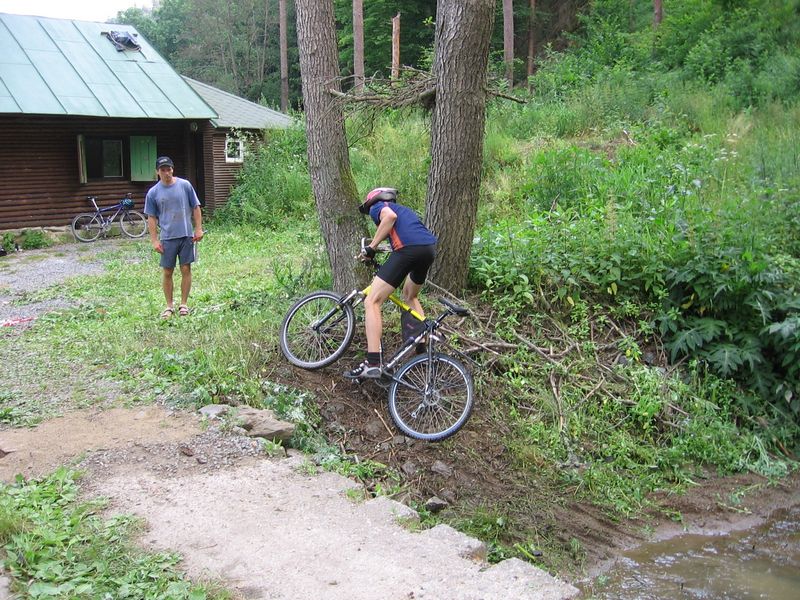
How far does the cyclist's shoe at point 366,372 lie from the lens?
6633 mm

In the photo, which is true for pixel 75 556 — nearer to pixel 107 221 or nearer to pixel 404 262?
pixel 404 262

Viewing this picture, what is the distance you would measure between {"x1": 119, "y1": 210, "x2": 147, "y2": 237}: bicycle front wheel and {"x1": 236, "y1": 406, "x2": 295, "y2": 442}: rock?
1513 cm

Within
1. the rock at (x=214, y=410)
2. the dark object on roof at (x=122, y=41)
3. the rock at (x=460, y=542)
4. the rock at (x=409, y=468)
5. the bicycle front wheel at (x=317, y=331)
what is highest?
the dark object on roof at (x=122, y=41)

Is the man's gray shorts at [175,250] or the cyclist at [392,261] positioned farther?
the man's gray shorts at [175,250]

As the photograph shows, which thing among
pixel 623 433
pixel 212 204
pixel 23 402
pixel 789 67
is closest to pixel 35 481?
pixel 23 402

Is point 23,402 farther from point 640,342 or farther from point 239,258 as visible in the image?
point 239,258

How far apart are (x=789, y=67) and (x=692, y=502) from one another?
1191 cm

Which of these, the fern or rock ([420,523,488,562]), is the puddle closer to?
rock ([420,523,488,562])

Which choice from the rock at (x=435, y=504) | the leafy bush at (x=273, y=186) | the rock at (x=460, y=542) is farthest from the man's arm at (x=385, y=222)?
the leafy bush at (x=273, y=186)

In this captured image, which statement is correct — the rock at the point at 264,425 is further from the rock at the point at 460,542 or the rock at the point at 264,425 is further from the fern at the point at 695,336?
the fern at the point at 695,336

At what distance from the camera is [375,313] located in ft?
22.1

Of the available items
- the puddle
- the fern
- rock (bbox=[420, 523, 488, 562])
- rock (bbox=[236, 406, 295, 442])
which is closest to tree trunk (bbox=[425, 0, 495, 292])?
the fern

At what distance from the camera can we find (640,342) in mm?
8383

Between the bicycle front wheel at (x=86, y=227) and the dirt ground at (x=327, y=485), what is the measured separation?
14.2m
